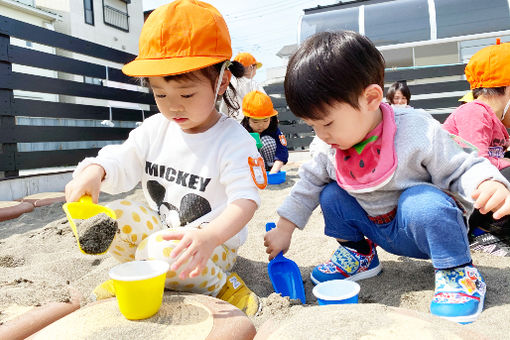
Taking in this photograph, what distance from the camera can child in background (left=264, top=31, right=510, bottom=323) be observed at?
1165 millimetres

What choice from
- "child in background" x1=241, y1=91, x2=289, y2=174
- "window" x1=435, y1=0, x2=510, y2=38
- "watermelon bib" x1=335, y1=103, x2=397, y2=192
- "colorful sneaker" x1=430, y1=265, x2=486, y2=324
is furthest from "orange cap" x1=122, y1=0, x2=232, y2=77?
"window" x1=435, y1=0, x2=510, y2=38

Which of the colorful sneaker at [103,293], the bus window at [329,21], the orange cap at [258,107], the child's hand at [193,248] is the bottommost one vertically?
the colorful sneaker at [103,293]

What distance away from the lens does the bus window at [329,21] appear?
803 cm

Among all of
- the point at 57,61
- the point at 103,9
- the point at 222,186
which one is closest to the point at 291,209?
the point at 222,186

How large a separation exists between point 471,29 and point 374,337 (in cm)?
813

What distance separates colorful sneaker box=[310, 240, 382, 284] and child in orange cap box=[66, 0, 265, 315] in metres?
0.31

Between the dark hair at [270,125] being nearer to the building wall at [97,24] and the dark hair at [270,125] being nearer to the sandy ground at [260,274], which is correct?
the sandy ground at [260,274]

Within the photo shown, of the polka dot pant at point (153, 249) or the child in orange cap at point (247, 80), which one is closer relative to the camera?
the polka dot pant at point (153, 249)

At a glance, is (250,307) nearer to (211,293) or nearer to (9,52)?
(211,293)

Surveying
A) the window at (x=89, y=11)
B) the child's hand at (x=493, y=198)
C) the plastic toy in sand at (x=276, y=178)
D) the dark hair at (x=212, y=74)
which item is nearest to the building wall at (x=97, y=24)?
the window at (x=89, y=11)

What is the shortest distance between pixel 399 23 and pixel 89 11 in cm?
985

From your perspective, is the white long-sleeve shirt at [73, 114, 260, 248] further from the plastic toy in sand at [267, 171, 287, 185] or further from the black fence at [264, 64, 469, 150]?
the black fence at [264, 64, 469, 150]

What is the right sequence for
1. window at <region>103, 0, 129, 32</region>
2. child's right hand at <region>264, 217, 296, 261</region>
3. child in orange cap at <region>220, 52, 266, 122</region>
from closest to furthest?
child's right hand at <region>264, 217, 296, 261</region> → child in orange cap at <region>220, 52, 266, 122</region> → window at <region>103, 0, 129, 32</region>

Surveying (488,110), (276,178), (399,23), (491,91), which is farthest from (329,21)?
(488,110)
